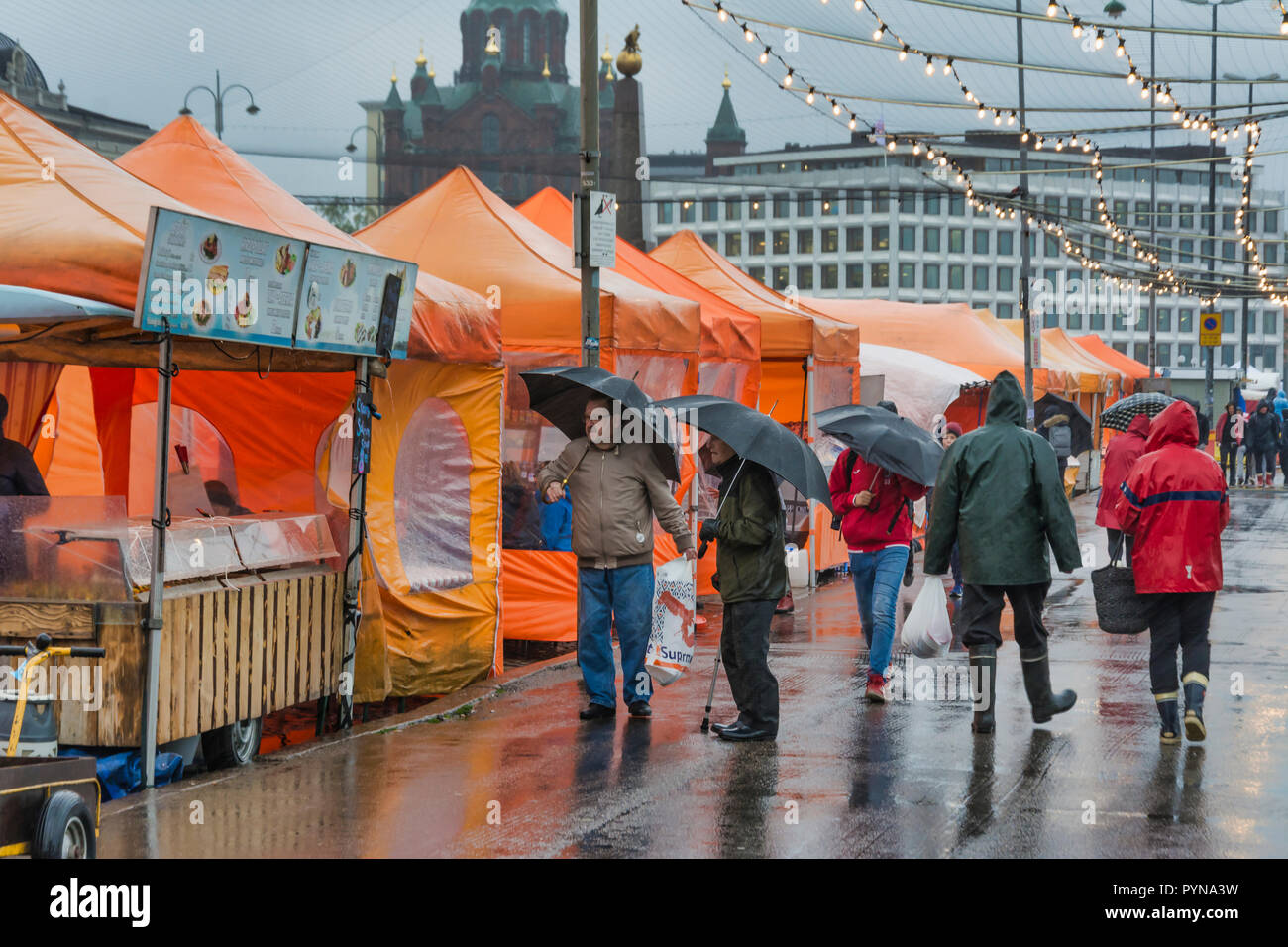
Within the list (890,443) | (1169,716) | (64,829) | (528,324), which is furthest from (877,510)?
(64,829)

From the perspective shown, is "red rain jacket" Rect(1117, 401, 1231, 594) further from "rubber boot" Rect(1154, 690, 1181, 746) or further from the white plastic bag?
the white plastic bag

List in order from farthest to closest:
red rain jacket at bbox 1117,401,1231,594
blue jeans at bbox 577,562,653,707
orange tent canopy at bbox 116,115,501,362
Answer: orange tent canopy at bbox 116,115,501,362 → blue jeans at bbox 577,562,653,707 → red rain jacket at bbox 1117,401,1231,594

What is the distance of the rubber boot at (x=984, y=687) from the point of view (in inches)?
348

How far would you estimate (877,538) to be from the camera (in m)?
10.2

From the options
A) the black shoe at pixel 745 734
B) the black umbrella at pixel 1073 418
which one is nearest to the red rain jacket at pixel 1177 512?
the black shoe at pixel 745 734

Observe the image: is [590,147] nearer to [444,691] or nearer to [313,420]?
[313,420]

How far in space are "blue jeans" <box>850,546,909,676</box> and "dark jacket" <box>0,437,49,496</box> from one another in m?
5.07

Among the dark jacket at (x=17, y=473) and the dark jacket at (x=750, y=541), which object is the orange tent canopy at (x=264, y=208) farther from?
the dark jacket at (x=750, y=541)

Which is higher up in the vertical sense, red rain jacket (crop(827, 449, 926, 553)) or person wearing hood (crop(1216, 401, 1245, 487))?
person wearing hood (crop(1216, 401, 1245, 487))

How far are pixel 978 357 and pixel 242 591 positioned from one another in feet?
67.8

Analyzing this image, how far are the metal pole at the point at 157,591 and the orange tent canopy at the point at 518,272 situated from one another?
4.64 m

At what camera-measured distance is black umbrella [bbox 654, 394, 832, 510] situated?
333 inches

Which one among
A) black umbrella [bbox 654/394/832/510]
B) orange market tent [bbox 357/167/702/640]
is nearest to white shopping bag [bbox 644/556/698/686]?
black umbrella [bbox 654/394/832/510]
